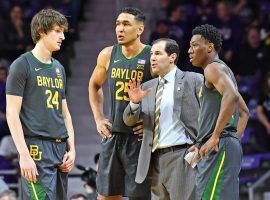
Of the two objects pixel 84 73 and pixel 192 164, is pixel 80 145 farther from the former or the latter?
pixel 192 164

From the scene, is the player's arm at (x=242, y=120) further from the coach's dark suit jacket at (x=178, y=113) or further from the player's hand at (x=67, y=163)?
the player's hand at (x=67, y=163)

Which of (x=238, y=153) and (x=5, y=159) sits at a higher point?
(x=238, y=153)

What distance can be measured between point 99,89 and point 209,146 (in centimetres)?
186

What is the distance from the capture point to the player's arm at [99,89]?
8.13m

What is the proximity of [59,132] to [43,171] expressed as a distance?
398 mm

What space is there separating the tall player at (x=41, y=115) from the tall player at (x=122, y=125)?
0.69 meters

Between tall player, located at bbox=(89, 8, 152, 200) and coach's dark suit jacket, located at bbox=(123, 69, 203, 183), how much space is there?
0.77 feet

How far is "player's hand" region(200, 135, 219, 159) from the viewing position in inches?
272

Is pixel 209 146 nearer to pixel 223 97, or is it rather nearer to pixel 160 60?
pixel 223 97

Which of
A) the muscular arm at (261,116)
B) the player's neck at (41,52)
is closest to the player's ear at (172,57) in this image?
the player's neck at (41,52)

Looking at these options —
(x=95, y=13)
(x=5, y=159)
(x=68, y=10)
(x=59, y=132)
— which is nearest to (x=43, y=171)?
(x=59, y=132)

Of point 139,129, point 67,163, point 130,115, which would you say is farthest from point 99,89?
point 67,163

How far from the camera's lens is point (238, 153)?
7.09 metres

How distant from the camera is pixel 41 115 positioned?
724cm
